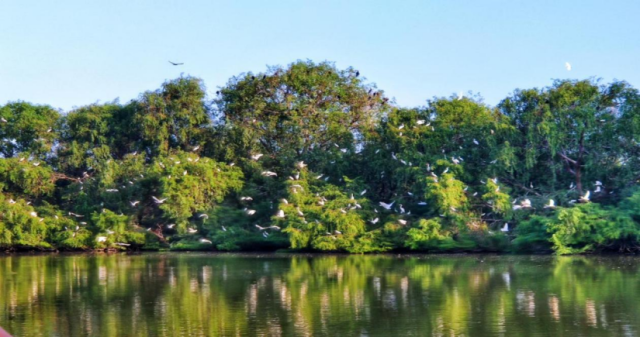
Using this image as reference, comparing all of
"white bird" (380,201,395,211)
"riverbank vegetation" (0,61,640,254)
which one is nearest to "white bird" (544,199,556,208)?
"riverbank vegetation" (0,61,640,254)

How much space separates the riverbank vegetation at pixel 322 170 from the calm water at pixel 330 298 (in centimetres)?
244

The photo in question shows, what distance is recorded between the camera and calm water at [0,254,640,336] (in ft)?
45.1

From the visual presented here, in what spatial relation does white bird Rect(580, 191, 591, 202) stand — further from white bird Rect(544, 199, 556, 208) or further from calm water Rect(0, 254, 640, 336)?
calm water Rect(0, 254, 640, 336)

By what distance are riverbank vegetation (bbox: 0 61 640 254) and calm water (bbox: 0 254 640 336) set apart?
8.00 ft

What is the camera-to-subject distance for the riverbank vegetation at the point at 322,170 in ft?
93.2

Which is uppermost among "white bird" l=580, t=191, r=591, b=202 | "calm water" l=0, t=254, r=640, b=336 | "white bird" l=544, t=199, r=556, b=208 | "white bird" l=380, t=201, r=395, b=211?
"white bird" l=380, t=201, r=395, b=211

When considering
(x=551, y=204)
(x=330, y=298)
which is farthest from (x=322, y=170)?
(x=330, y=298)

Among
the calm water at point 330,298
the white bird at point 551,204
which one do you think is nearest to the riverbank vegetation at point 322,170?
the white bird at point 551,204

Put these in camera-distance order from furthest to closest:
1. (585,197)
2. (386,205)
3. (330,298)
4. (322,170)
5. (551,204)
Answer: (322,170)
(386,205)
(585,197)
(551,204)
(330,298)

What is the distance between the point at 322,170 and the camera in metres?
33.8

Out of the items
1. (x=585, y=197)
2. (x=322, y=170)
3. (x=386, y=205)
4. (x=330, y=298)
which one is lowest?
(x=330, y=298)

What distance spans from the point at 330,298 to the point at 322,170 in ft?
53.9

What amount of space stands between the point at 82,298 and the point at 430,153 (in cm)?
1621

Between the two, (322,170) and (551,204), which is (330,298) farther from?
(322,170)
